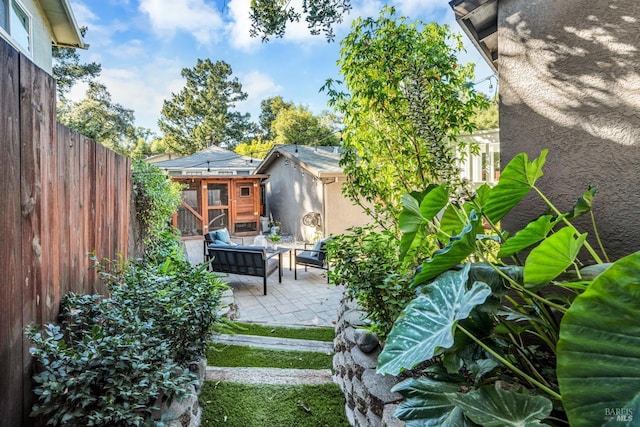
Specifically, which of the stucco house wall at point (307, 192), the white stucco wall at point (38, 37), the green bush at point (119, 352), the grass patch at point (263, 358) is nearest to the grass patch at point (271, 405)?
the green bush at point (119, 352)

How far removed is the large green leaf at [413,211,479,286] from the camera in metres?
1.30

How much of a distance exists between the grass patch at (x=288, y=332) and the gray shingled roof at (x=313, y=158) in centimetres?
707

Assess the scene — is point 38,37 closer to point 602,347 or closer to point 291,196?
point 602,347

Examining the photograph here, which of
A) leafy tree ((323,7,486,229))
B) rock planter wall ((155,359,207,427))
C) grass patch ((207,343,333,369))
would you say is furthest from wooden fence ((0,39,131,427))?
leafy tree ((323,7,486,229))

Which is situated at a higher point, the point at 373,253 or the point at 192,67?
the point at 192,67

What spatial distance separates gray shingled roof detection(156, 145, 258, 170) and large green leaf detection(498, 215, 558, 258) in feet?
48.2

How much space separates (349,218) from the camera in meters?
11.9

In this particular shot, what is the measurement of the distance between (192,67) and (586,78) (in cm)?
3071

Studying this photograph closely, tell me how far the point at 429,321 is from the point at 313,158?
1191 centimetres

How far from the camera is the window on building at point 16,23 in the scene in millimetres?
4555

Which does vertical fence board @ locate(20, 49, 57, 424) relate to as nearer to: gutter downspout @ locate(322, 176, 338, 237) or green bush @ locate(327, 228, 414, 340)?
green bush @ locate(327, 228, 414, 340)

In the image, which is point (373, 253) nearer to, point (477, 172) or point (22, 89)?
point (22, 89)

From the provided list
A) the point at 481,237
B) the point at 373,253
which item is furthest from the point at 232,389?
the point at 481,237

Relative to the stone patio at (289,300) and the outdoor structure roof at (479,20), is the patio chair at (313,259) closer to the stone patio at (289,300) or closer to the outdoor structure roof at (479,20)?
the stone patio at (289,300)
